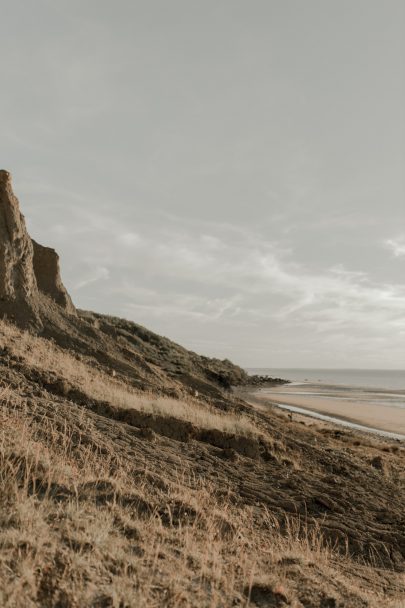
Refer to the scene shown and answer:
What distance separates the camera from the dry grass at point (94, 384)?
471 inches

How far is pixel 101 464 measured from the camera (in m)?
6.92

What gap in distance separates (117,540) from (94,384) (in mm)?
8988

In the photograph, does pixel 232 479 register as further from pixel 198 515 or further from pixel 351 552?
pixel 198 515

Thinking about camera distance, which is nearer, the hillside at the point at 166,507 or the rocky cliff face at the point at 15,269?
the hillside at the point at 166,507

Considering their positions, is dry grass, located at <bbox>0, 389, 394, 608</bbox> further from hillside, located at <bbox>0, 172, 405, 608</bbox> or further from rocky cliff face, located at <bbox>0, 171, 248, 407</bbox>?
rocky cliff face, located at <bbox>0, 171, 248, 407</bbox>

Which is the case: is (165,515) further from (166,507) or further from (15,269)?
(15,269)

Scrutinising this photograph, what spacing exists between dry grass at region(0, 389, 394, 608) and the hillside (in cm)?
2

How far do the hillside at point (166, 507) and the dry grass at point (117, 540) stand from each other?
2 cm

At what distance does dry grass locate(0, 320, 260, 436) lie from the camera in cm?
1196

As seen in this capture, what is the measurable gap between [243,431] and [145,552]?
8.67 metres

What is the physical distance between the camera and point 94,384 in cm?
1309

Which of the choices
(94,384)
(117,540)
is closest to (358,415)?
(94,384)

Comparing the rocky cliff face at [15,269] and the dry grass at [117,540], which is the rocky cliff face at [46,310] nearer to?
the rocky cliff face at [15,269]

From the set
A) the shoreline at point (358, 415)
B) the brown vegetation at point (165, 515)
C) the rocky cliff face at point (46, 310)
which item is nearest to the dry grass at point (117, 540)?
the brown vegetation at point (165, 515)
